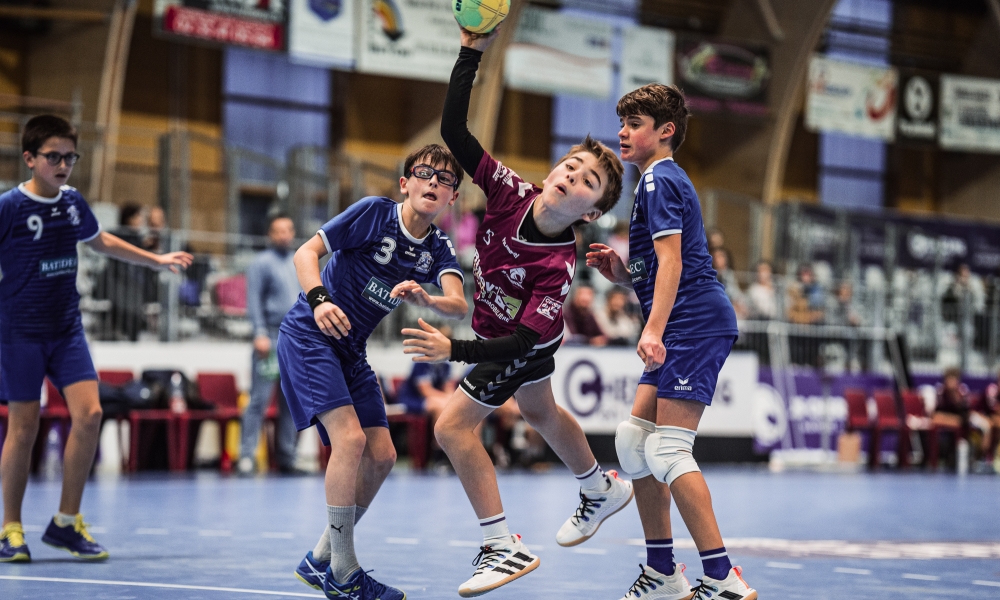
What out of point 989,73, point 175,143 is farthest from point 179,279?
point 989,73

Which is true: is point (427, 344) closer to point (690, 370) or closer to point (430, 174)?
point (430, 174)

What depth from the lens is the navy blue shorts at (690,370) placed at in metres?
4.71

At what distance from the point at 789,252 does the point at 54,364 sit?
18153 mm

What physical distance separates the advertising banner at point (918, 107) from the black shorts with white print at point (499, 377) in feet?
80.4

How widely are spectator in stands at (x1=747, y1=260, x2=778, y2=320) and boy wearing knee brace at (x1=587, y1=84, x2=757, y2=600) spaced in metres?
13.3

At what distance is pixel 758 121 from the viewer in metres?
27.5

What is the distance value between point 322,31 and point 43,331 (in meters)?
14.4

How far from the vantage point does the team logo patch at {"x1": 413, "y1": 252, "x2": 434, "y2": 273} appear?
17.0 feet

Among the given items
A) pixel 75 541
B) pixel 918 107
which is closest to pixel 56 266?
pixel 75 541

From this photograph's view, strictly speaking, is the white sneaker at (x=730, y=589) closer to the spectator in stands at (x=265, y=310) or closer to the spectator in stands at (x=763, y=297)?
the spectator in stands at (x=265, y=310)

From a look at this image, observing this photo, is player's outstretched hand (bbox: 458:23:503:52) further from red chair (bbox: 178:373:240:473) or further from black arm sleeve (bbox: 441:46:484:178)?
red chair (bbox: 178:373:240:473)

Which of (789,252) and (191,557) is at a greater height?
(789,252)

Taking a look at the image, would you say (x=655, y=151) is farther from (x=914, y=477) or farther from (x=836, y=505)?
(x=914, y=477)

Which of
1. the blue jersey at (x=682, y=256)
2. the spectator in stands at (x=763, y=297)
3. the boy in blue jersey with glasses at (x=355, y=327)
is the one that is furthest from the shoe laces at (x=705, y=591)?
the spectator in stands at (x=763, y=297)
